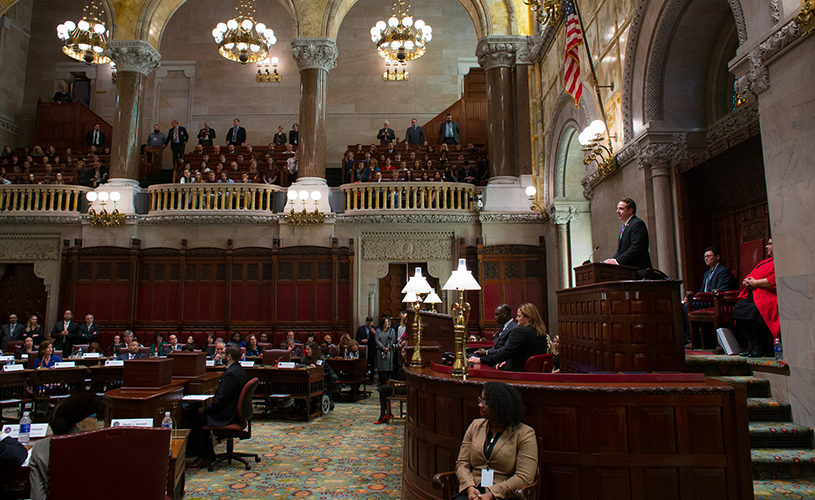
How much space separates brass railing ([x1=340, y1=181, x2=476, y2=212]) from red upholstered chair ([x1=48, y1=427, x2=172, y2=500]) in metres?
11.1

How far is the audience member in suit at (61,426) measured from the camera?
2.90 metres

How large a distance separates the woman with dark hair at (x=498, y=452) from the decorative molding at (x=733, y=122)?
16.5ft

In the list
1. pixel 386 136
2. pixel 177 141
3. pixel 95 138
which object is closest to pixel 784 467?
pixel 386 136

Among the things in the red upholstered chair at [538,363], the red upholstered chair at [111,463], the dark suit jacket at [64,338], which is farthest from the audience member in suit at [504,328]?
the dark suit jacket at [64,338]

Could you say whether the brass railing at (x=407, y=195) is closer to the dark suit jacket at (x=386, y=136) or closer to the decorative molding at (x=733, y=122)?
the dark suit jacket at (x=386, y=136)

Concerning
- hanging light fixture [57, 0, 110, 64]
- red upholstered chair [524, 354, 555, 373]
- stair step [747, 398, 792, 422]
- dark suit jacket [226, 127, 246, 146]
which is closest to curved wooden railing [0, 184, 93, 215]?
hanging light fixture [57, 0, 110, 64]

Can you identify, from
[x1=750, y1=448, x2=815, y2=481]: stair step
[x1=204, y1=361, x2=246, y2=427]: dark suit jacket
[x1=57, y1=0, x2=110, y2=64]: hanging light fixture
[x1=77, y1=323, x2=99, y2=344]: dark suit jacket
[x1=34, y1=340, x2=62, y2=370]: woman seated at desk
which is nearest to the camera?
[x1=750, y1=448, x2=815, y2=481]: stair step

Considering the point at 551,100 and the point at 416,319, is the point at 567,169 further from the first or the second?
the point at 416,319

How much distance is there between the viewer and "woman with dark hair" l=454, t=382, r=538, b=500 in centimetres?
326

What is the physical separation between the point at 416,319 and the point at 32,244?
44.1ft

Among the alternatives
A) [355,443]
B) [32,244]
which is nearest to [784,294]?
[355,443]

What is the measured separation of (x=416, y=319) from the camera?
530 cm

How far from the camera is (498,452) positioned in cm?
336

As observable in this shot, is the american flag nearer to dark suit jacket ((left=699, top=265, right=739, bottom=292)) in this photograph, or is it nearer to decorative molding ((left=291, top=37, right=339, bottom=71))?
dark suit jacket ((left=699, top=265, right=739, bottom=292))
